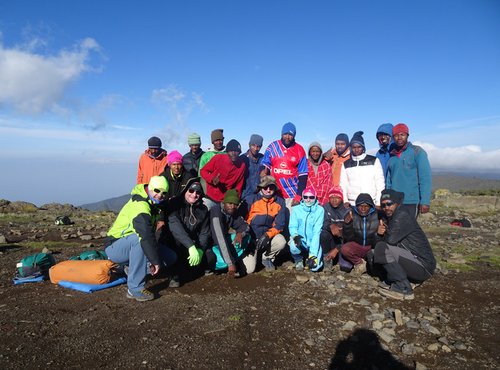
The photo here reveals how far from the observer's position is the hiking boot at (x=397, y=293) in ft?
19.5

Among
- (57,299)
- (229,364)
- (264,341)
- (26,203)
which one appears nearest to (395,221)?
(264,341)

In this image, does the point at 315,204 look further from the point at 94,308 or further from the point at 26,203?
the point at 26,203

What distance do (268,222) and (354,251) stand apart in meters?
2.04

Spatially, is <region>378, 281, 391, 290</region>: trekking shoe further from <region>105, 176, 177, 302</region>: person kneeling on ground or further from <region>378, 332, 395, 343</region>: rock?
<region>105, 176, 177, 302</region>: person kneeling on ground

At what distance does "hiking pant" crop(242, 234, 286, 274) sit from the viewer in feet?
24.3

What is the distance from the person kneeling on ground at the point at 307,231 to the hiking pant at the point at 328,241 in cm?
21

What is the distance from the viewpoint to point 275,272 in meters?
7.51

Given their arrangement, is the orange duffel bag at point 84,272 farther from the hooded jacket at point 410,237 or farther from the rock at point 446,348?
the rock at point 446,348

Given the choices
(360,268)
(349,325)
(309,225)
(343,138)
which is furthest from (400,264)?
(343,138)

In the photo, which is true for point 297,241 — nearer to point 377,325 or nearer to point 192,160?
point 377,325

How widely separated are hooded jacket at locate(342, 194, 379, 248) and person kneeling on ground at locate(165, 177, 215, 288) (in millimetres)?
3111

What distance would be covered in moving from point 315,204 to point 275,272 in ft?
5.99

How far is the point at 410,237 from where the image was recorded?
624 cm

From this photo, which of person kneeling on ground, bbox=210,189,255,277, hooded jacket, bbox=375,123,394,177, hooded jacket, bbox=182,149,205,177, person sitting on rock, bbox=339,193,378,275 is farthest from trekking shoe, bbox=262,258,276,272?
hooded jacket, bbox=375,123,394,177
